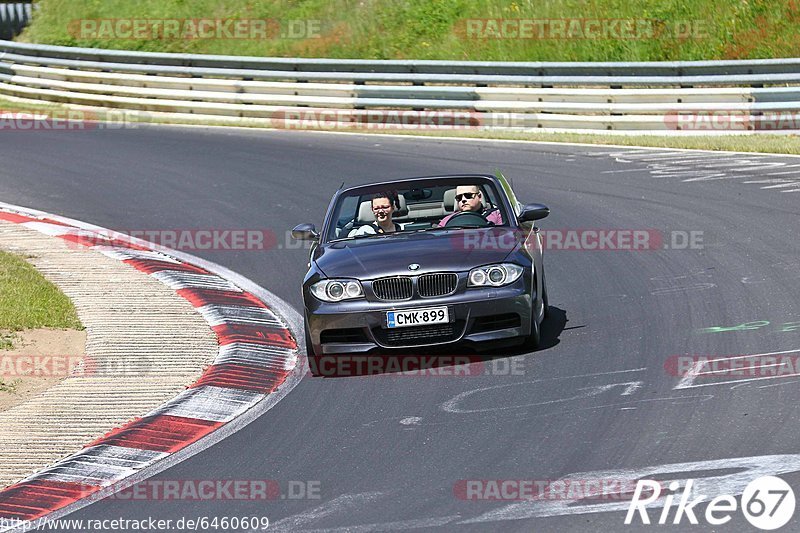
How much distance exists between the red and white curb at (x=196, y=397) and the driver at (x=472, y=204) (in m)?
1.75

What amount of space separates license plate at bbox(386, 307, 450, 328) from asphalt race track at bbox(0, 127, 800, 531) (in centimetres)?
39

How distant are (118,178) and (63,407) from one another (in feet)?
36.8

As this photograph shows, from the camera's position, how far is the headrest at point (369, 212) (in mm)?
10680

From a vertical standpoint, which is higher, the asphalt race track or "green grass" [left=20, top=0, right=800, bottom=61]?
→ "green grass" [left=20, top=0, right=800, bottom=61]

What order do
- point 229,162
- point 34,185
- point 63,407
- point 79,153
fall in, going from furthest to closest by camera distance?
point 79,153
point 229,162
point 34,185
point 63,407

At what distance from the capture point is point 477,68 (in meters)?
23.7

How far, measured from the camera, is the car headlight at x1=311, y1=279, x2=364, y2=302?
941 centimetres

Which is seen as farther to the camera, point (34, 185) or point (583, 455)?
point (34, 185)

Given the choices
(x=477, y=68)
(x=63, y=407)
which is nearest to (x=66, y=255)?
(x=63, y=407)

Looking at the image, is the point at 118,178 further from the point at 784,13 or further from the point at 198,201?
the point at 784,13
